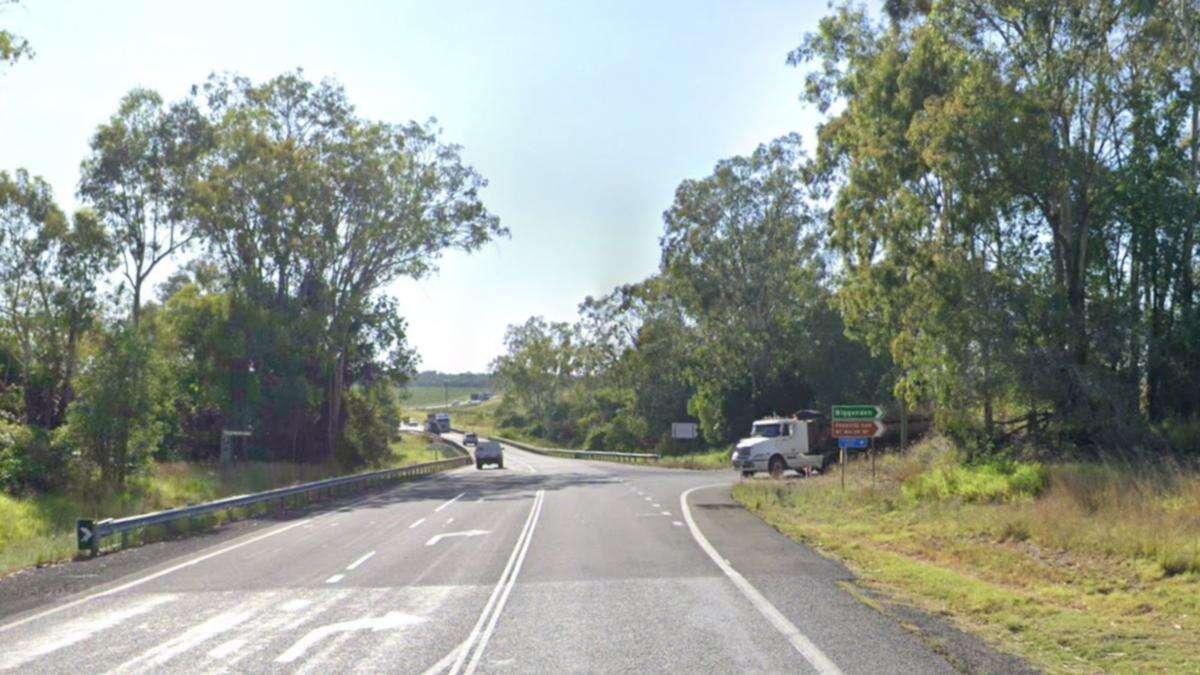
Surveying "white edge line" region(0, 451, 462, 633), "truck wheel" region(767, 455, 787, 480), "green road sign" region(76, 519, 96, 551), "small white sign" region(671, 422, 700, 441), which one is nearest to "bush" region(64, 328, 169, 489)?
"white edge line" region(0, 451, 462, 633)

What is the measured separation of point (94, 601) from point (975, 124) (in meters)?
22.9

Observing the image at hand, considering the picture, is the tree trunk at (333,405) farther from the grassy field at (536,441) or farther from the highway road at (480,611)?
the highway road at (480,611)

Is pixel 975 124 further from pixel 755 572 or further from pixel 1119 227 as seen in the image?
pixel 755 572

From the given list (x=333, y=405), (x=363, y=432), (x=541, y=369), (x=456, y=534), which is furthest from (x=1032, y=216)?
(x=541, y=369)

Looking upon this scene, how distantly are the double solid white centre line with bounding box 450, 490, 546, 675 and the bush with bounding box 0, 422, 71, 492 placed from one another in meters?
19.4

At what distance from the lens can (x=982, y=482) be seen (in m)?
23.7

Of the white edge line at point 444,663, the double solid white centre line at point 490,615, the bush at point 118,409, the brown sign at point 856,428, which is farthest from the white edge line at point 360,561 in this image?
the bush at point 118,409

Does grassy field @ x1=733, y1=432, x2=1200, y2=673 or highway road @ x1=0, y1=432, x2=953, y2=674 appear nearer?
highway road @ x1=0, y1=432, x2=953, y2=674

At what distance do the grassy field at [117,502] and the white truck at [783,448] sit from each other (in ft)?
62.9

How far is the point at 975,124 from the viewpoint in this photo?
27125mm

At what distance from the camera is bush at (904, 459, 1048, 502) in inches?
896

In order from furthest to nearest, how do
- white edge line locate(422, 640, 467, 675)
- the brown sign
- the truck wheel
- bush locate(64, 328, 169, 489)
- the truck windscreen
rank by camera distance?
the truck windscreen, the truck wheel, bush locate(64, 328, 169, 489), the brown sign, white edge line locate(422, 640, 467, 675)

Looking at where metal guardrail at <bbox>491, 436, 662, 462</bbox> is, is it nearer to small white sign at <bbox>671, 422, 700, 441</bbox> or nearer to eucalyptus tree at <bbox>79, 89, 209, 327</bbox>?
small white sign at <bbox>671, 422, 700, 441</bbox>

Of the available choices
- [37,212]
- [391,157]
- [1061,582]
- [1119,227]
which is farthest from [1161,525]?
[37,212]
